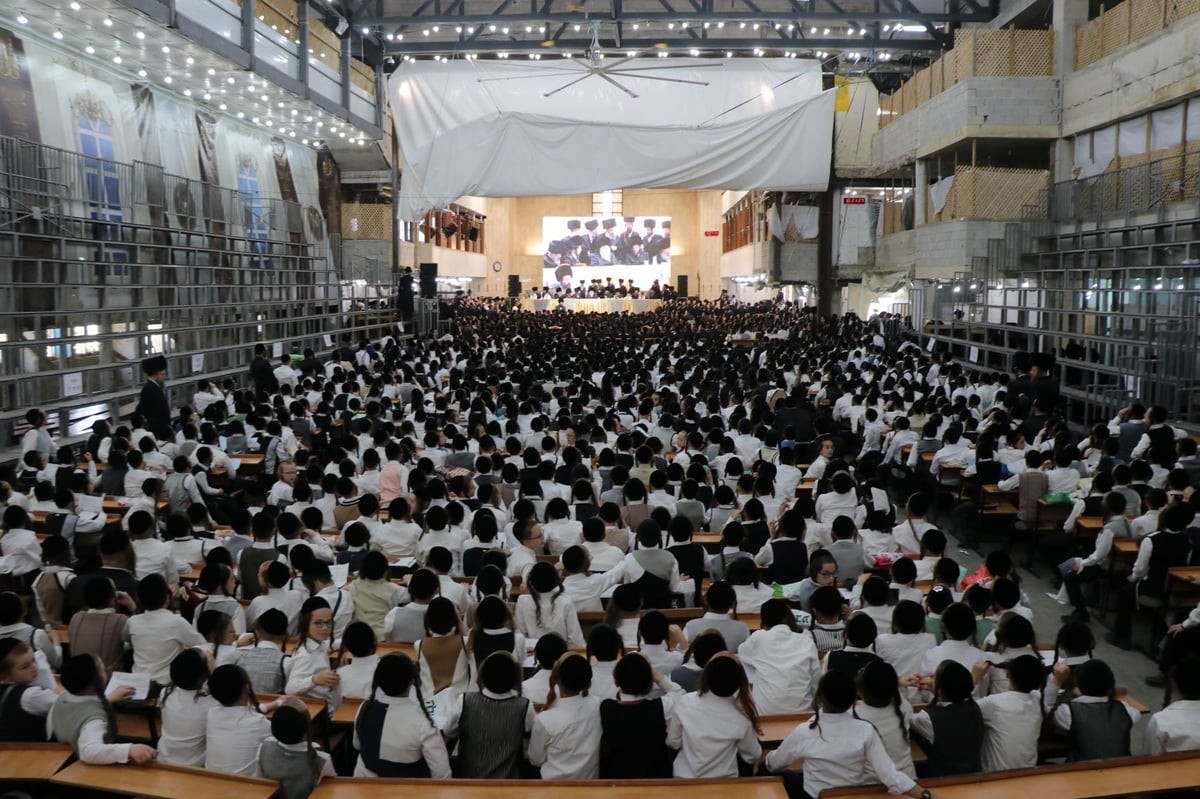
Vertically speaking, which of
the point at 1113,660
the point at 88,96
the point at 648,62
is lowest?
the point at 1113,660

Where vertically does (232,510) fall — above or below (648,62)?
below

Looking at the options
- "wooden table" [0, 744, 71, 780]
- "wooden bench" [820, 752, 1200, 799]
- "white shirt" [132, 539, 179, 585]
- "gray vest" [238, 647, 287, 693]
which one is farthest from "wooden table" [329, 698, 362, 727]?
"white shirt" [132, 539, 179, 585]

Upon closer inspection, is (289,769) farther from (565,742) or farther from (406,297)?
(406,297)

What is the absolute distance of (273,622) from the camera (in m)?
5.08

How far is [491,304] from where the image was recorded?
4128 centimetres

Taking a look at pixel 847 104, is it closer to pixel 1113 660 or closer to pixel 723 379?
pixel 723 379

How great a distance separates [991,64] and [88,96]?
1706cm

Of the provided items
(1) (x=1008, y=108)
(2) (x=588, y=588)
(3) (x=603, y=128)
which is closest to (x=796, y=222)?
(1) (x=1008, y=108)

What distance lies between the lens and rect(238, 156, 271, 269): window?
21.3 meters

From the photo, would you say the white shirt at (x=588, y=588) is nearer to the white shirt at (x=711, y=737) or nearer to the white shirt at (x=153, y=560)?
the white shirt at (x=711, y=737)

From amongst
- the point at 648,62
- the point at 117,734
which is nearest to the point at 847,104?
the point at 648,62

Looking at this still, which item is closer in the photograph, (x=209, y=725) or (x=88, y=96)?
(x=209, y=725)

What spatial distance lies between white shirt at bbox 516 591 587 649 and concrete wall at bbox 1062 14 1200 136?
48.7 feet

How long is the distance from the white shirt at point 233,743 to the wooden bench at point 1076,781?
7.89 feet
